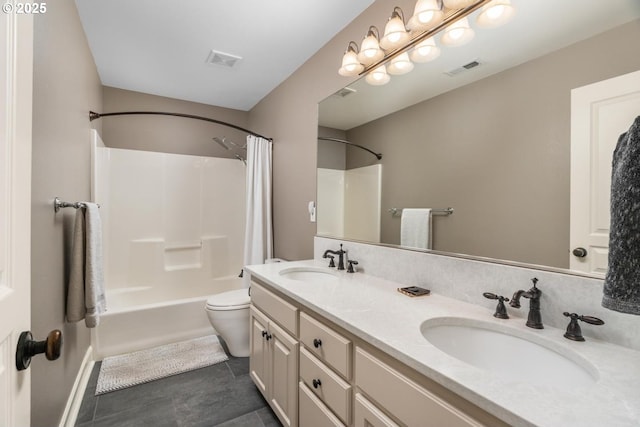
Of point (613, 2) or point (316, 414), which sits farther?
point (316, 414)

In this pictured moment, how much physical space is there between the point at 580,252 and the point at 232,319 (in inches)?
84.4

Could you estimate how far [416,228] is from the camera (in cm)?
150

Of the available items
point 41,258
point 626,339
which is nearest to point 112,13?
point 41,258

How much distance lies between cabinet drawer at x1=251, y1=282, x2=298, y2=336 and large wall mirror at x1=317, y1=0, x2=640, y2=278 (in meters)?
0.68

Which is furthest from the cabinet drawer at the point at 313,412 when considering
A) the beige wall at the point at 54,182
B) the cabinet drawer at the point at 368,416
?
the beige wall at the point at 54,182

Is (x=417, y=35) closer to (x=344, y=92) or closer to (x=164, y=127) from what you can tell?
(x=344, y=92)

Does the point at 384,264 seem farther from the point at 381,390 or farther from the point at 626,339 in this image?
the point at 626,339

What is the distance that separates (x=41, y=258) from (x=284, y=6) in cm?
184

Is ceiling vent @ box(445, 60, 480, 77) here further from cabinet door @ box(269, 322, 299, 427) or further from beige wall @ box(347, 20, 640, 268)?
cabinet door @ box(269, 322, 299, 427)

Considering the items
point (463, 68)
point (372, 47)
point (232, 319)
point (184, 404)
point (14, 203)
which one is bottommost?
point (184, 404)

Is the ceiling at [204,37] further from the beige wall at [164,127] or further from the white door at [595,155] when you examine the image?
the white door at [595,155]

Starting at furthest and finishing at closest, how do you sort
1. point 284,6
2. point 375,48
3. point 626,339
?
point 284,6
point 375,48
point 626,339

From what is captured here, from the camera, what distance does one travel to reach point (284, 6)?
5.83 ft

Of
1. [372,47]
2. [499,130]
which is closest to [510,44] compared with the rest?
[499,130]
